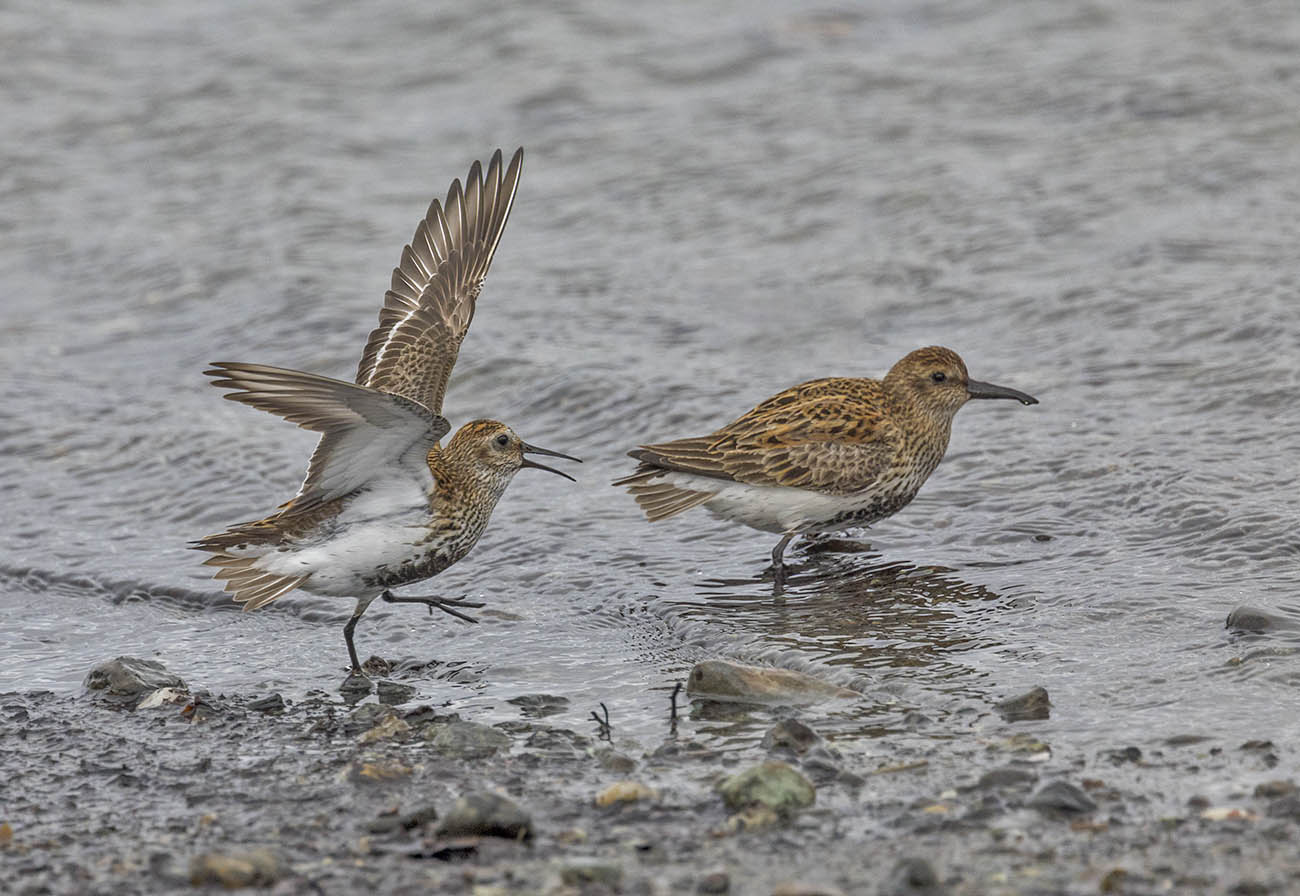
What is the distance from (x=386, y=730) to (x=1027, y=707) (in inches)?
90.5

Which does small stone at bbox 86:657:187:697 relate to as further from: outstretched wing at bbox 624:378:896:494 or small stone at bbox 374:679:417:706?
outstretched wing at bbox 624:378:896:494

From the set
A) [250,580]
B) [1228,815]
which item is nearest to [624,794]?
[1228,815]

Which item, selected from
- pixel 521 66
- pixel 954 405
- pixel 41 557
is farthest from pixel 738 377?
pixel 521 66

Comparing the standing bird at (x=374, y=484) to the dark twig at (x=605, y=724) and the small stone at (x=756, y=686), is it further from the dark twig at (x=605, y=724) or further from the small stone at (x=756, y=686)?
the small stone at (x=756, y=686)

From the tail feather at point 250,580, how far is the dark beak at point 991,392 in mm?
3639

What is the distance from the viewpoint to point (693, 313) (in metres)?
11.7

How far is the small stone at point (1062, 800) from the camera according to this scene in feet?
16.1

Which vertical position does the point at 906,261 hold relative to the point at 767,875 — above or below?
above

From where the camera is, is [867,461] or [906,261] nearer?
[867,461]

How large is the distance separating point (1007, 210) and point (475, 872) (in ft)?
29.5

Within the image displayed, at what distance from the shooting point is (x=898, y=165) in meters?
13.7

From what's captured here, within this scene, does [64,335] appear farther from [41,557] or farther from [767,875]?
[767,875]

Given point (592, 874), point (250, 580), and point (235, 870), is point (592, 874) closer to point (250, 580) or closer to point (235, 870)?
point (235, 870)

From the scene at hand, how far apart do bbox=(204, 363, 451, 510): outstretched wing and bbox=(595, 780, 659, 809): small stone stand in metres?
1.90
